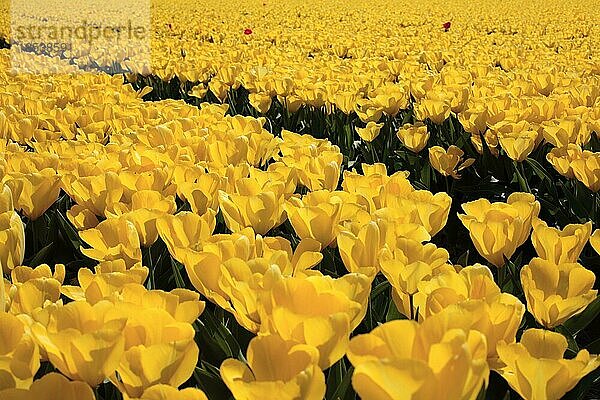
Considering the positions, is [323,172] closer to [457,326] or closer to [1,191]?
[1,191]

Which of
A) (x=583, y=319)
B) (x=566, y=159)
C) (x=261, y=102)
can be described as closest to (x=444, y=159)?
(x=566, y=159)

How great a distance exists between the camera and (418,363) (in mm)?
684

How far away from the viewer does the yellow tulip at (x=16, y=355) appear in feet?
2.74

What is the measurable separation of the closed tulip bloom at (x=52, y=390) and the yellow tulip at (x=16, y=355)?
2cm

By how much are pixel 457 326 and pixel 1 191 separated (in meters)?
1.20

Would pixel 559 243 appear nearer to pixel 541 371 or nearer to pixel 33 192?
pixel 541 371

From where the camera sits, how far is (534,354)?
3.13ft

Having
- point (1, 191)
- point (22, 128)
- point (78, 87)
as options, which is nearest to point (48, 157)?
point (1, 191)

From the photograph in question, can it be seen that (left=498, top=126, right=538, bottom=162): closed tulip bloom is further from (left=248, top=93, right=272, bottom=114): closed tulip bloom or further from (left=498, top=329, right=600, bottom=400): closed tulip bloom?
(left=248, top=93, right=272, bottom=114): closed tulip bloom

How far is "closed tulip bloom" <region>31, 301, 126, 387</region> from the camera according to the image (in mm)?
836

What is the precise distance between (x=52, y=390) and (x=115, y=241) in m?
0.62

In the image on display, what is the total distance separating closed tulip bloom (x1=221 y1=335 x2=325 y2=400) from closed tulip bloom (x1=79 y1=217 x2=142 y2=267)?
59 centimetres

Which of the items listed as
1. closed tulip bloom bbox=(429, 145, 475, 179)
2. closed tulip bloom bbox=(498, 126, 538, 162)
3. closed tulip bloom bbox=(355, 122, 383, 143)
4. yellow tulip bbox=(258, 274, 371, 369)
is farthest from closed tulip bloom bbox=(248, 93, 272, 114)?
yellow tulip bbox=(258, 274, 371, 369)

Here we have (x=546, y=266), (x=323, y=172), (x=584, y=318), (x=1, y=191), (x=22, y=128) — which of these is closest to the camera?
(x=546, y=266)
